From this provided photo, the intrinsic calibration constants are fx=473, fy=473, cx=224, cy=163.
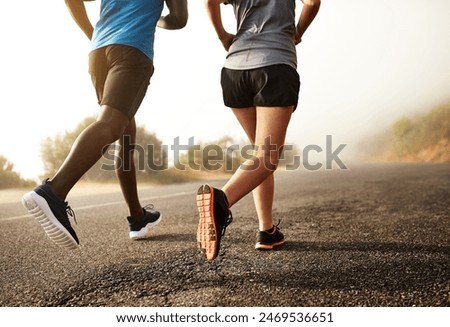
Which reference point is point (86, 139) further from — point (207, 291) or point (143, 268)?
point (207, 291)

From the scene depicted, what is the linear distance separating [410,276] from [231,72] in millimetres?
1003

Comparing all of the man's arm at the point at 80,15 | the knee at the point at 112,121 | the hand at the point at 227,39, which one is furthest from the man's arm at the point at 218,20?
the man's arm at the point at 80,15

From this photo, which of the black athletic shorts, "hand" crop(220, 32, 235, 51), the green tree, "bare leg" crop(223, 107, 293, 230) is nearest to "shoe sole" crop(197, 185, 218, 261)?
A: "bare leg" crop(223, 107, 293, 230)

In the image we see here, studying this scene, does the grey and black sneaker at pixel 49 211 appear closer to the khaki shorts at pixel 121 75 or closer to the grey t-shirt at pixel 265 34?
the khaki shorts at pixel 121 75

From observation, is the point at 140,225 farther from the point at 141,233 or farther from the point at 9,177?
the point at 9,177

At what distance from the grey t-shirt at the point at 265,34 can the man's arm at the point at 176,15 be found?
34cm

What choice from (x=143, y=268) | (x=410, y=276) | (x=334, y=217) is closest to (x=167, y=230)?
(x=143, y=268)

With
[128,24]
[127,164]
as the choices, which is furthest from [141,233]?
[128,24]

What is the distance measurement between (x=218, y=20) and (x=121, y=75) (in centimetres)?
45

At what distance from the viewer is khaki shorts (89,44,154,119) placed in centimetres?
185

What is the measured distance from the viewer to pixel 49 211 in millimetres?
1635

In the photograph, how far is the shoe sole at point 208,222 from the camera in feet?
5.29

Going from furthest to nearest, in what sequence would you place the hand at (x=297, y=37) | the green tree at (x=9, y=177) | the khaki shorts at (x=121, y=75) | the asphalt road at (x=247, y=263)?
the green tree at (x=9, y=177), the hand at (x=297, y=37), the khaki shorts at (x=121, y=75), the asphalt road at (x=247, y=263)

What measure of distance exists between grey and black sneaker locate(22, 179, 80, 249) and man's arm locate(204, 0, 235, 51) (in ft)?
2.97
